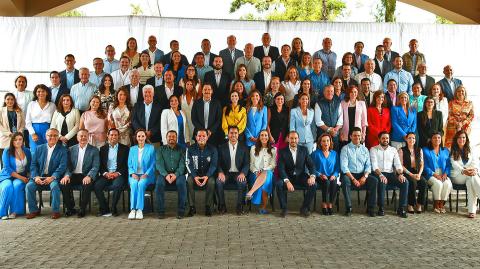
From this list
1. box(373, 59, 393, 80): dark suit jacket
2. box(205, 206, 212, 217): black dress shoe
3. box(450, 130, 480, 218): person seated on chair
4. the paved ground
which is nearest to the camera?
the paved ground

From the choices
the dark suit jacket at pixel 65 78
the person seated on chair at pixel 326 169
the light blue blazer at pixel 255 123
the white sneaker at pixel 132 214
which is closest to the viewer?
the white sneaker at pixel 132 214

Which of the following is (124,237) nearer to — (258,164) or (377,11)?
(258,164)

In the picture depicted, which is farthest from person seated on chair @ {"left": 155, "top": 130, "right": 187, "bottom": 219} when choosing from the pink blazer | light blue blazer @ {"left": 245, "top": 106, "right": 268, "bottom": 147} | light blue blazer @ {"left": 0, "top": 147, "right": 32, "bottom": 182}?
the pink blazer

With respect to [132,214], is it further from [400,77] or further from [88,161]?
[400,77]

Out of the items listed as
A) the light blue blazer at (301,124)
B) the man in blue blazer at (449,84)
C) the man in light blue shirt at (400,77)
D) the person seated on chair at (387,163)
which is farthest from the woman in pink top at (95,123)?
the man in blue blazer at (449,84)

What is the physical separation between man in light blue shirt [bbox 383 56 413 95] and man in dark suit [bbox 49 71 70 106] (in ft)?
17.2

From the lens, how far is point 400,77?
10.6m

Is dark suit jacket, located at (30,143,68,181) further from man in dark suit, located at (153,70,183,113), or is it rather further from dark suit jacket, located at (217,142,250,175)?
dark suit jacket, located at (217,142,250,175)

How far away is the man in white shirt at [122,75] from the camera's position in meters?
10.3

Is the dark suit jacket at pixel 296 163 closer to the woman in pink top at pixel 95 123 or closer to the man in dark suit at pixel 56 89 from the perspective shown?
the woman in pink top at pixel 95 123

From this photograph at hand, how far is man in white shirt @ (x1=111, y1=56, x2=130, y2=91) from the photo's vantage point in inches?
407

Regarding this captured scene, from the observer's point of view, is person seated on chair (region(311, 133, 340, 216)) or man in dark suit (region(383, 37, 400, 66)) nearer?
person seated on chair (region(311, 133, 340, 216))

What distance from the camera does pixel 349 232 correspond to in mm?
7840

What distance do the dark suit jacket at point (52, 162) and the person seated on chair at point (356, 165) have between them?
4015 millimetres
